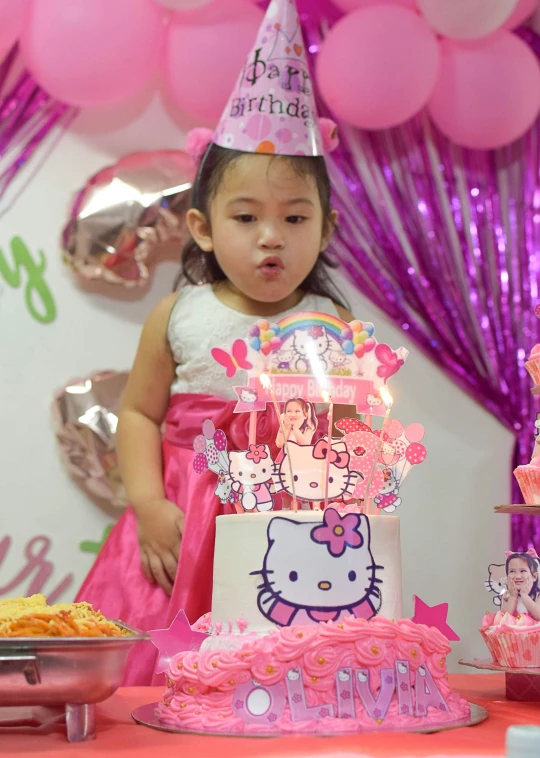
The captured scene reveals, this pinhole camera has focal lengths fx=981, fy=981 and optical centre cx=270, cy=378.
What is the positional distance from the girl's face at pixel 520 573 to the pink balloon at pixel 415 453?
0.29 metres

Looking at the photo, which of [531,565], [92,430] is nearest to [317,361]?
[531,565]

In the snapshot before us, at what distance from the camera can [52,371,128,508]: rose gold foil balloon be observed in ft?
7.68

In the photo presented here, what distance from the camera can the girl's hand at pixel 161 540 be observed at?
184 centimetres

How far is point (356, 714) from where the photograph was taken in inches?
45.3

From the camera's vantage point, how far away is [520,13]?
2602mm

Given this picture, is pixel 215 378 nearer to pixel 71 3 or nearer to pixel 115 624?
pixel 115 624

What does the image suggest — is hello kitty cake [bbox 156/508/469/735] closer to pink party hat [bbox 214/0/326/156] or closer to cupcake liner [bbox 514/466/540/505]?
cupcake liner [bbox 514/466/540/505]

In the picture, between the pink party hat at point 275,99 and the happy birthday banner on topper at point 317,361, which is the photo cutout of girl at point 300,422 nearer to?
the happy birthday banner on topper at point 317,361

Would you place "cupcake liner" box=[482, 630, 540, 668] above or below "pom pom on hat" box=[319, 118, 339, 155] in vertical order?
below

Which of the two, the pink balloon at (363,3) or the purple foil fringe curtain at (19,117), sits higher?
the pink balloon at (363,3)

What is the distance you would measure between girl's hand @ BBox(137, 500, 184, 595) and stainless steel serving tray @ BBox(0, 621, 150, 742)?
2.40ft

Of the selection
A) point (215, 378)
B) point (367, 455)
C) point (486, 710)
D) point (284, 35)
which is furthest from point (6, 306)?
point (486, 710)

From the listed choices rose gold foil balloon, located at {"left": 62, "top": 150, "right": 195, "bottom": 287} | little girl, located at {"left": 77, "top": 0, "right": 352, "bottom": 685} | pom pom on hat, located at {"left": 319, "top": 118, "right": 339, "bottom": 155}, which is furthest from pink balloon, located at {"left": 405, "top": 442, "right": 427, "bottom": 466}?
rose gold foil balloon, located at {"left": 62, "top": 150, "right": 195, "bottom": 287}

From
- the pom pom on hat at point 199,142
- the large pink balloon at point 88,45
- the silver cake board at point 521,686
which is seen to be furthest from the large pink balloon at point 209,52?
the silver cake board at point 521,686
